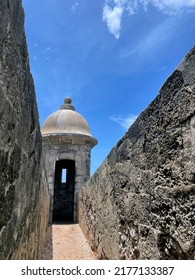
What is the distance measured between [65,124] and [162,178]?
9.36 meters

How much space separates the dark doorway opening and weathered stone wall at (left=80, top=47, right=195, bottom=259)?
1053 centimetres

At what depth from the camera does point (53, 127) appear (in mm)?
10828

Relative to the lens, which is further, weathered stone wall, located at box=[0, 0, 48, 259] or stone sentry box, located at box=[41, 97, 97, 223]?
stone sentry box, located at box=[41, 97, 97, 223]

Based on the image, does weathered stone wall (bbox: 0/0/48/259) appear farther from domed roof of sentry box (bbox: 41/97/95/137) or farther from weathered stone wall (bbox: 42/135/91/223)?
domed roof of sentry box (bbox: 41/97/95/137)

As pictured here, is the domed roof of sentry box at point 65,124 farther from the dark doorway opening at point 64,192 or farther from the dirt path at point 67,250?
the dirt path at point 67,250

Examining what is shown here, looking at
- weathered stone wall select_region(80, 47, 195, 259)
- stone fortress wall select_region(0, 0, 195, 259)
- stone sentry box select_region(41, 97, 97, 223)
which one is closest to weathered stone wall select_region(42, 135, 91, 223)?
stone sentry box select_region(41, 97, 97, 223)

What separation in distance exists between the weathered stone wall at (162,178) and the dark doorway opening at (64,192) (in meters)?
10.5

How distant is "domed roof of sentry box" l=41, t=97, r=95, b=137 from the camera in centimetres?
1062

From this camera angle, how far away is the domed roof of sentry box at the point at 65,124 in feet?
34.8

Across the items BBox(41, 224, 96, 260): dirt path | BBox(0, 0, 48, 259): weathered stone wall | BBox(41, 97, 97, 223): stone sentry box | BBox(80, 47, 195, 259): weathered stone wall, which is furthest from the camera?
BBox(41, 97, 97, 223): stone sentry box

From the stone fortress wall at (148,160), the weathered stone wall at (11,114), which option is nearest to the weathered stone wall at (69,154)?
the stone fortress wall at (148,160)

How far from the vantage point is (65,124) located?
1083cm

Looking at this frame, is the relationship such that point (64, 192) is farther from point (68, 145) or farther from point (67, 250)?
point (67, 250)

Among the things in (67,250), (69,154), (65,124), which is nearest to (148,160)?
(67,250)
